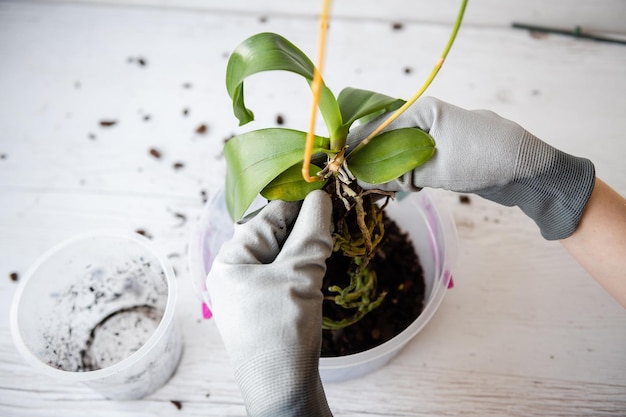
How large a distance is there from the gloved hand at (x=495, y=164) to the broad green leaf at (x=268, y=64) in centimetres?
11

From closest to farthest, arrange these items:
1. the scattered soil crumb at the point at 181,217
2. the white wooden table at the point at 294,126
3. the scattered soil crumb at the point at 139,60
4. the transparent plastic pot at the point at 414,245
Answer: the transparent plastic pot at the point at 414,245, the white wooden table at the point at 294,126, the scattered soil crumb at the point at 181,217, the scattered soil crumb at the point at 139,60

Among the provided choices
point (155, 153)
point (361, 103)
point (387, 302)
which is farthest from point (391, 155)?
point (155, 153)

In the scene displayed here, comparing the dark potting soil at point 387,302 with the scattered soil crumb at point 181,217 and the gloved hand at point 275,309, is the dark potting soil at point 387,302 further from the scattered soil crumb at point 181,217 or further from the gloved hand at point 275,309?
the scattered soil crumb at point 181,217

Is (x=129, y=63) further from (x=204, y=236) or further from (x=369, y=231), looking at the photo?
(x=369, y=231)

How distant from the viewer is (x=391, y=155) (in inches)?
24.1

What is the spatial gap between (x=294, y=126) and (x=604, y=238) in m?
0.62

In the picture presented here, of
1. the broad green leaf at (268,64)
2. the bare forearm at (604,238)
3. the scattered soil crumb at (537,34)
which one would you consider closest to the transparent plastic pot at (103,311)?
the broad green leaf at (268,64)

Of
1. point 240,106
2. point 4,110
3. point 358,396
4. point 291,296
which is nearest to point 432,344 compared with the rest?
point 358,396

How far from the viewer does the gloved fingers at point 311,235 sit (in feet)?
1.99

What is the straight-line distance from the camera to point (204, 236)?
2.75ft

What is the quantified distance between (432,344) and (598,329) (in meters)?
0.30

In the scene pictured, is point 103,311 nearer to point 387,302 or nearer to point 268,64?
point 387,302

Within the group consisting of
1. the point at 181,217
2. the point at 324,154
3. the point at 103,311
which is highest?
the point at 324,154

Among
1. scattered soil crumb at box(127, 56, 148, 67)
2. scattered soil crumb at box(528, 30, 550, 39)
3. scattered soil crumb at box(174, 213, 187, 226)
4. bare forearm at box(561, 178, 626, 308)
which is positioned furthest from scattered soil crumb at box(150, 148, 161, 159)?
scattered soil crumb at box(528, 30, 550, 39)
